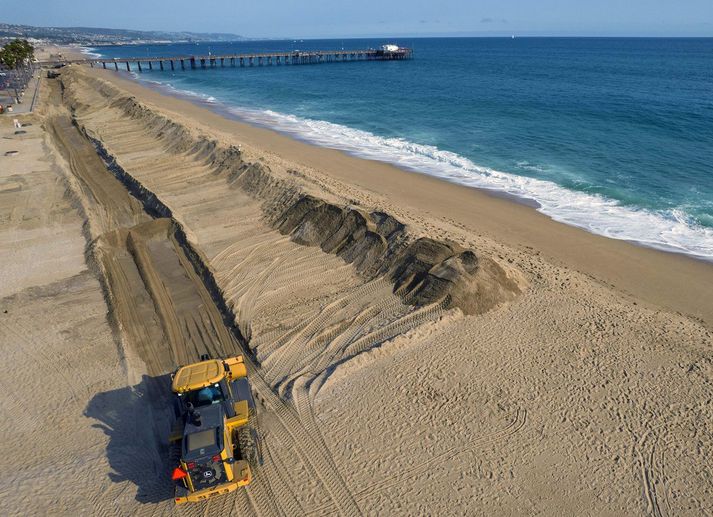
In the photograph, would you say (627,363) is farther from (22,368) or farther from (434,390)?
(22,368)

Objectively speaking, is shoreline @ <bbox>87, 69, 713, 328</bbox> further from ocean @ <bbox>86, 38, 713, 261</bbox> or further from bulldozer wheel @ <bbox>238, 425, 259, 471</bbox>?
bulldozer wheel @ <bbox>238, 425, 259, 471</bbox>

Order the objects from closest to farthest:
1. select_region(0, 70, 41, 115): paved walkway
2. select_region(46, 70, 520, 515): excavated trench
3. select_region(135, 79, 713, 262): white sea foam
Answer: select_region(46, 70, 520, 515): excavated trench < select_region(135, 79, 713, 262): white sea foam < select_region(0, 70, 41, 115): paved walkway

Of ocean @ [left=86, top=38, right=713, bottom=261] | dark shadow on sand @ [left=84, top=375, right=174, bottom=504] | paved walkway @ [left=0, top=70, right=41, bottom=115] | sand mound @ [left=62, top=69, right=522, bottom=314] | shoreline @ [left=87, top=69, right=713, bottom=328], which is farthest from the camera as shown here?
paved walkway @ [left=0, top=70, right=41, bottom=115]

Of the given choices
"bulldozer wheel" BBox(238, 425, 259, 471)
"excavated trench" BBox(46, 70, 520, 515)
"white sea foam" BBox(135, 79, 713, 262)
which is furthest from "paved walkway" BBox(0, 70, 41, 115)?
"bulldozer wheel" BBox(238, 425, 259, 471)

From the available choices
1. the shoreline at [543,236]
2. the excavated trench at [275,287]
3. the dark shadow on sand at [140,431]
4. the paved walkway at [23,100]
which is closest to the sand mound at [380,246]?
the excavated trench at [275,287]

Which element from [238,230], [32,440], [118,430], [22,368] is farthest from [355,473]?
[238,230]

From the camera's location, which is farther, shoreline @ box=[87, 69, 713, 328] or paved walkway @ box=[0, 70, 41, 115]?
paved walkway @ box=[0, 70, 41, 115]

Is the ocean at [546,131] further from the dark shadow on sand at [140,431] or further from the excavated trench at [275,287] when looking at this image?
the dark shadow on sand at [140,431]
